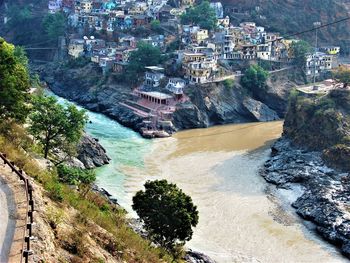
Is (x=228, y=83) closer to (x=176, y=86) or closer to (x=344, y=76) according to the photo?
(x=176, y=86)

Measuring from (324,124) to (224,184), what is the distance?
899cm

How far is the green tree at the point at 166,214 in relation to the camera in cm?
1739

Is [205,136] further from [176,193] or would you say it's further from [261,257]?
[176,193]

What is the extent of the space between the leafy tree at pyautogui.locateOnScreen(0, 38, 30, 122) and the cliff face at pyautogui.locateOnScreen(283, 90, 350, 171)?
1720 centimetres

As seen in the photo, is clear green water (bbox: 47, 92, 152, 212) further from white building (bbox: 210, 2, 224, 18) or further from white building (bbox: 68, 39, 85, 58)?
white building (bbox: 210, 2, 224, 18)

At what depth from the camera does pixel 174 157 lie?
3344cm

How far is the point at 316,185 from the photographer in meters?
27.3

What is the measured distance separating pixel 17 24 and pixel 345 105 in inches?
1697

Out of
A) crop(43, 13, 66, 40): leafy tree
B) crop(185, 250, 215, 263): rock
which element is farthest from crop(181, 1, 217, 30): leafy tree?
crop(185, 250, 215, 263): rock

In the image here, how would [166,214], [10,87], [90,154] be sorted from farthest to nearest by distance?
1. [90,154]
2. [10,87]
3. [166,214]

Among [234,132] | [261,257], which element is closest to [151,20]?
[234,132]

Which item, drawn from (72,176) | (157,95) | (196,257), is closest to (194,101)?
(157,95)

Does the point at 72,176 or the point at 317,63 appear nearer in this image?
the point at 72,176

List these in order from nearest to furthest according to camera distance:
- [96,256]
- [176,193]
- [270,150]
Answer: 1. [96,256]
2. [176,193]
3. [270,150]
